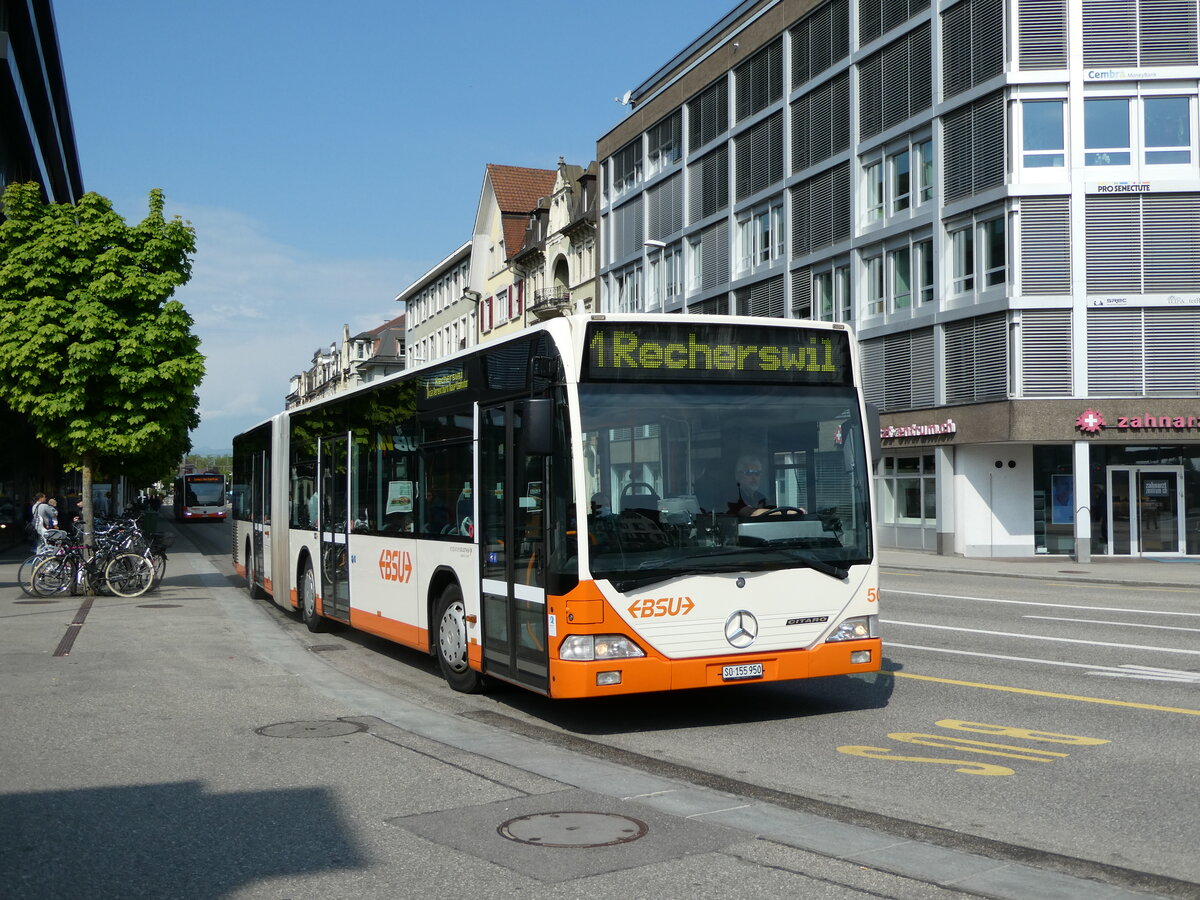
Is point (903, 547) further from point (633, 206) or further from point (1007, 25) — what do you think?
point (633, 206)

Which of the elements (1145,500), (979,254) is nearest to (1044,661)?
(979,254)

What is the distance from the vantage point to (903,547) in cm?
3816

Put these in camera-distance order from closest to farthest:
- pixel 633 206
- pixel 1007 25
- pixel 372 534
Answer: pixel 372 534 → pixel 1007 25 → pixel 633 206

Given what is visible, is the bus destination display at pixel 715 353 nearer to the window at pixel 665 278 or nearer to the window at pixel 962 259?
the window at pixel 962 259

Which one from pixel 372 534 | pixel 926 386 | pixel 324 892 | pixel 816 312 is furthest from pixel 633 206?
pixel 324 892

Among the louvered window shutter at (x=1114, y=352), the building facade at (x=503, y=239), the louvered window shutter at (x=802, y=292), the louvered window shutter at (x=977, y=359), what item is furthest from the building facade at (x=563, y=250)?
the louvered window shutter at (x=1114, y=352)

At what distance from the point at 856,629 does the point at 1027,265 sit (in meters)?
26.1

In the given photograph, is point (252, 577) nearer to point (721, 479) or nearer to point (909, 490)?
point (721, 479)

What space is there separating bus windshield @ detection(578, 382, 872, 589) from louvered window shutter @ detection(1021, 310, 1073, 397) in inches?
991

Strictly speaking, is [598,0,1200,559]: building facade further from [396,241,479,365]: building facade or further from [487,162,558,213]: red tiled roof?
[396,241,479,365]: building facade

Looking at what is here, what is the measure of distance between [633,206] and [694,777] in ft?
166

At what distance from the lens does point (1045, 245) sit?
107 ft

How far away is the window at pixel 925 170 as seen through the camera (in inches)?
1415

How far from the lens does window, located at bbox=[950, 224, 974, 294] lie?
113 feet
